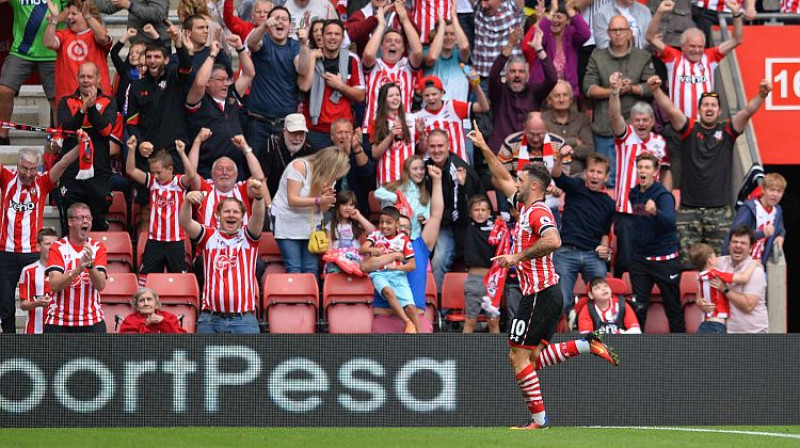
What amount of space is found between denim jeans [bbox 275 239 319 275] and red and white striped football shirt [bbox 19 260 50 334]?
7.64 ft

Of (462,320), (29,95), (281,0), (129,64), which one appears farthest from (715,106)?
(29,95)

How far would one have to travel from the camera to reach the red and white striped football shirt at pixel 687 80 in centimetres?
1560

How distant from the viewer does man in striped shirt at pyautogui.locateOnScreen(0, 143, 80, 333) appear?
1345 cm

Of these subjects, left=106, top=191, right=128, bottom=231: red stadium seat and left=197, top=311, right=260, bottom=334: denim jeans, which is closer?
left=197, top=311, right=260, bottom=334: denim jeans

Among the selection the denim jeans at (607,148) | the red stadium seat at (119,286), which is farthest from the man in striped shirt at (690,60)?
the red stadium seat at (119,286)

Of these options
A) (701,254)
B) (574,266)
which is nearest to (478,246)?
(574,266)

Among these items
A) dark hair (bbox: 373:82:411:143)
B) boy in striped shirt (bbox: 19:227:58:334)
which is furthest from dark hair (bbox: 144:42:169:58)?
boy in striped shirt (bbox: 19:227:58:334)

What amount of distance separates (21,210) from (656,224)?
20.7 feet

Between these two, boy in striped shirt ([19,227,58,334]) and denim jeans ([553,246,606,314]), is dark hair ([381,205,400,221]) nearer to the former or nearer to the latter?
denim jeans ([553,246,606,314])

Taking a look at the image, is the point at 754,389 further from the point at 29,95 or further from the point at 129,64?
the point at 29,95

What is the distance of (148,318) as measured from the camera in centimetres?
1223

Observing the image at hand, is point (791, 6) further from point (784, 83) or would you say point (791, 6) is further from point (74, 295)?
point (74, 295)

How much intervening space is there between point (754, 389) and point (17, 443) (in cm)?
623

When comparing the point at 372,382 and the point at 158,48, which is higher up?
the point at 158,48
